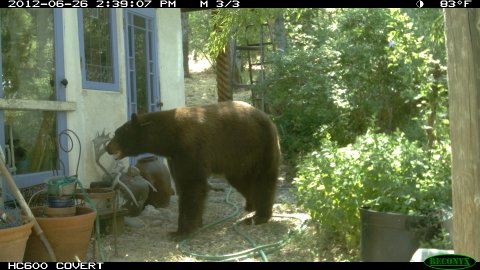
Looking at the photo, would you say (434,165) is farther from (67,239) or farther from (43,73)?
(43,73)

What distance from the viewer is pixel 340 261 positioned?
493cm

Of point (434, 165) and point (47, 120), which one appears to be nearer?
point (434, 165)

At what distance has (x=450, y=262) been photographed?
3047 mm

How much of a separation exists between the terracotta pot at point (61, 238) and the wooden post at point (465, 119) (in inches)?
131

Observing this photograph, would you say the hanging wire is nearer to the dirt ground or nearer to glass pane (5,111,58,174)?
glass pane (5,111,58,174)

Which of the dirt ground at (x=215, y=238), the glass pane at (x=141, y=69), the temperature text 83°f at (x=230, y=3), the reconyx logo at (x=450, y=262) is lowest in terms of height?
the dirt ground at (x=215, y=238)

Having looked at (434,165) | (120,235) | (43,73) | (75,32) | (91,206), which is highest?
(75,32)

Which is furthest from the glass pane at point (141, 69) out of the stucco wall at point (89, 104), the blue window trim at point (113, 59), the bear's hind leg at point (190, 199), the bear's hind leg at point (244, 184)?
the bear's hind leg at point (190, 199)

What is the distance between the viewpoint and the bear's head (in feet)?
22.2

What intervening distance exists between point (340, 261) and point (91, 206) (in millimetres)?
2464

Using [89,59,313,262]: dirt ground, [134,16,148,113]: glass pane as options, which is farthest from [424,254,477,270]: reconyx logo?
[134,16,148,113]: glass pane

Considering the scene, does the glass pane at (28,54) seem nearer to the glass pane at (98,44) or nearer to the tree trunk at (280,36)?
the glass pane at (98,44)

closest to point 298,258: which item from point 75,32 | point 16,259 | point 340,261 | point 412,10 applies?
point 340,261

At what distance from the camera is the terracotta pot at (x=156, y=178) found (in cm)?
793
